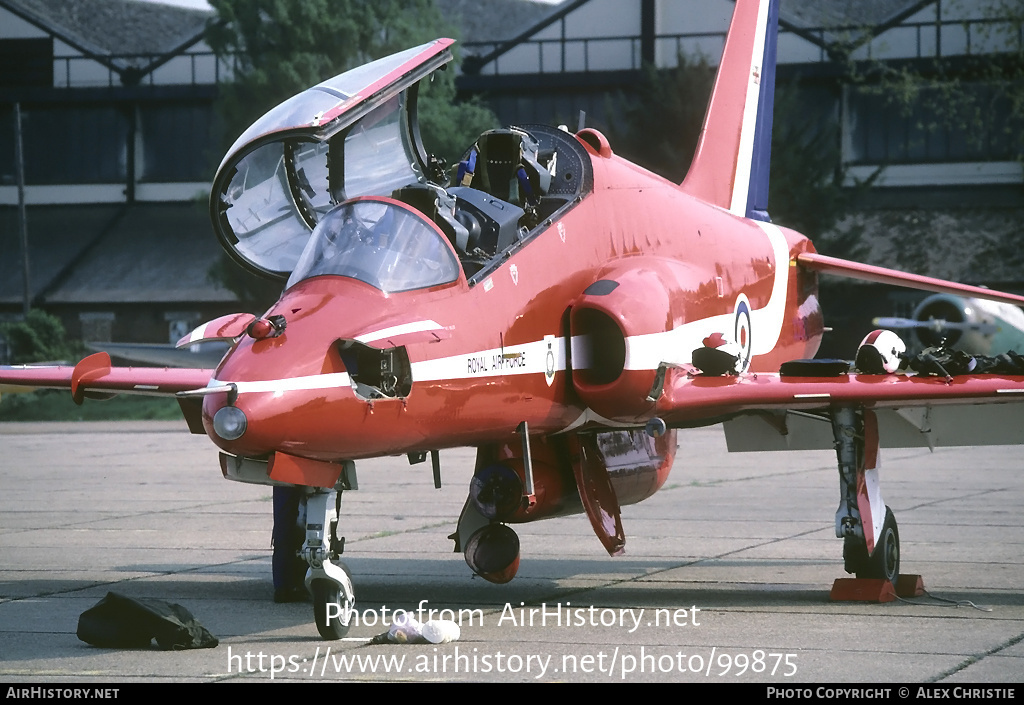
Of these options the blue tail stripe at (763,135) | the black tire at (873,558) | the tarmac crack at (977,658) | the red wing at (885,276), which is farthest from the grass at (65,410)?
the tarmac crack at (977,658)

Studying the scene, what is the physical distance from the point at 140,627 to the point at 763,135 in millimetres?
8218

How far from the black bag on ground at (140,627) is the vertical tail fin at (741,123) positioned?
6.33m

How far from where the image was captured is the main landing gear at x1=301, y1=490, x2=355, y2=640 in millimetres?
7738

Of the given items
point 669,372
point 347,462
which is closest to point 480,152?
point 669,372

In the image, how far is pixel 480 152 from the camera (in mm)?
9711

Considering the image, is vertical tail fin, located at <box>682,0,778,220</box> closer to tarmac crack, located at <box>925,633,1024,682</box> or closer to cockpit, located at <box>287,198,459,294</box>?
cockpit, located at <box>287,198,459,294</box>

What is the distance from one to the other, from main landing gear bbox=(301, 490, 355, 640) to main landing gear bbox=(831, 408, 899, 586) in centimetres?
366

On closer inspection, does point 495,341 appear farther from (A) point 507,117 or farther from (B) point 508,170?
(A) point 507,117

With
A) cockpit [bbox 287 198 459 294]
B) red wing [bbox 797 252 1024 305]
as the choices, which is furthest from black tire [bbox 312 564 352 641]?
red wing [bbox 797 252 1024 305]

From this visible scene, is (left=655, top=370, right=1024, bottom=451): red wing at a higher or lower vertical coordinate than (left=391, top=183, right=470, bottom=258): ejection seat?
lower

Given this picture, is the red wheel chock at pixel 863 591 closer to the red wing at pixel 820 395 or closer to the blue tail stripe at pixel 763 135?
the red wing at pixel 820 395

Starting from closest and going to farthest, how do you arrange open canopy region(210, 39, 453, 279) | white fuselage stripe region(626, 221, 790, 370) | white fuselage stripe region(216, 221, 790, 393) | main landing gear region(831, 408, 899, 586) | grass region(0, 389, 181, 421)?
1. white fuselage stripe region(216, 221, 790, 393)
2. open canopy region(210, 39, 453, 279)
3. white fuselage stripe region(626, 221, 790, 370)
4. main landing gear region(831, 408, 899, 586)
5. grass region(0, 389, 181, 421)

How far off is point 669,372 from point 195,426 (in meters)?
3.04

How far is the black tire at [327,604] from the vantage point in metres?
7.89
